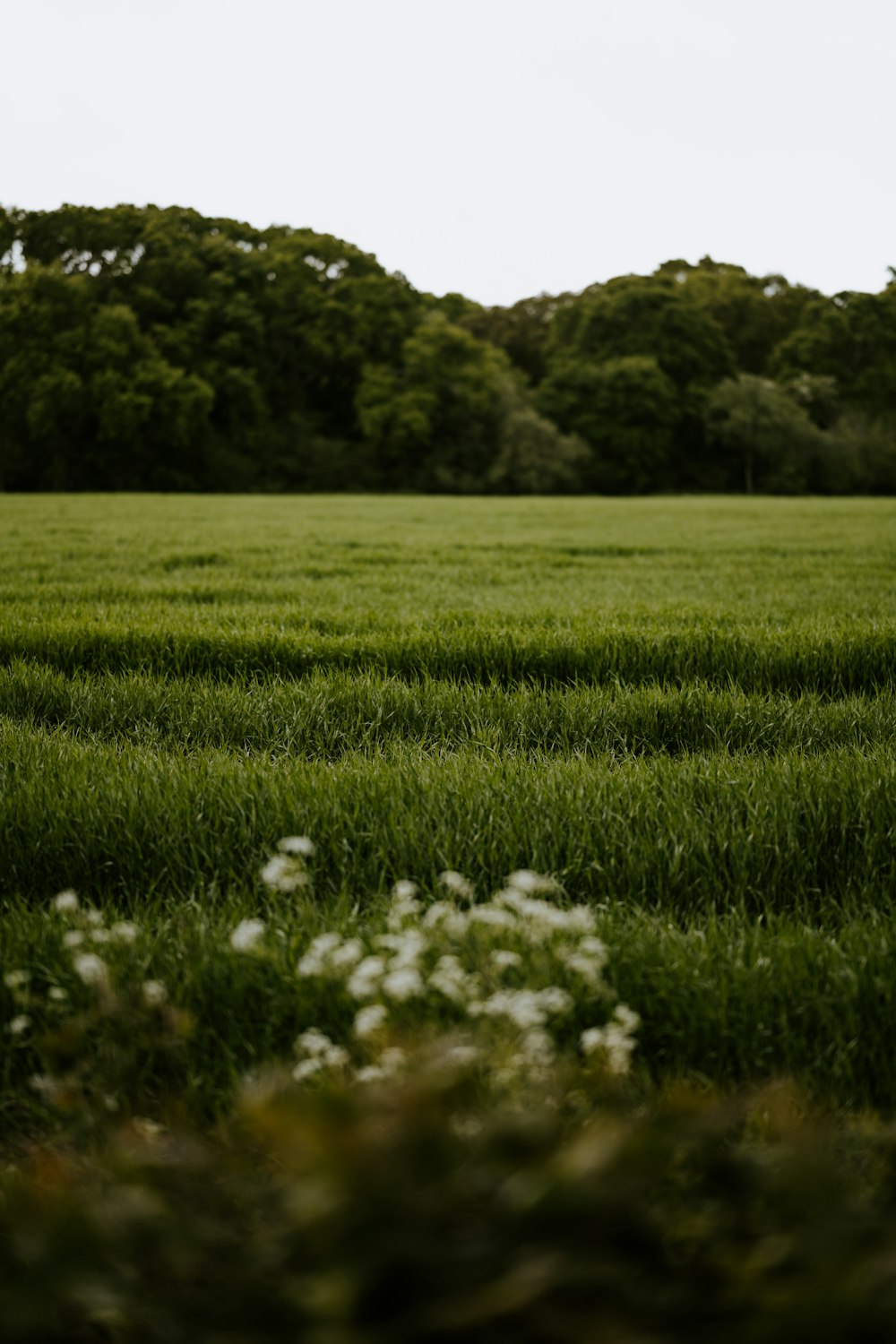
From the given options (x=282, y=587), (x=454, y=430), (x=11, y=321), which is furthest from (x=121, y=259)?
(x=282, y=587)

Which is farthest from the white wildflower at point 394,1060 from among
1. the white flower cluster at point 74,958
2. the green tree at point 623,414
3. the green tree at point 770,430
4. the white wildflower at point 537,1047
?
the green tree at point 770,430

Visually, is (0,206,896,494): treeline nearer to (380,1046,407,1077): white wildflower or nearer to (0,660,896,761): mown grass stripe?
(0,660,896,761): mown grass stripe

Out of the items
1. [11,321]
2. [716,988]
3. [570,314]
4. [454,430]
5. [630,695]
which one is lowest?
[716,988]

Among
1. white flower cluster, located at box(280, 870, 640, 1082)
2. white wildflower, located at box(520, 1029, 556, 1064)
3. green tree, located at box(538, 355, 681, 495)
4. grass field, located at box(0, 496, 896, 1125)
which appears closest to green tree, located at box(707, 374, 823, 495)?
green tree, located at box(538, 355, 681, 495)

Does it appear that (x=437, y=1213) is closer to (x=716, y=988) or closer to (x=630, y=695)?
(x=716, y=988)

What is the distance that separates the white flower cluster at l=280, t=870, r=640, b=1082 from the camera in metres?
1.48

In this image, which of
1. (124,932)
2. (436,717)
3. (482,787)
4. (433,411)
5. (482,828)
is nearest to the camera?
(124,932)

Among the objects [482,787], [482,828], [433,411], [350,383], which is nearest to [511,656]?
[482,787]

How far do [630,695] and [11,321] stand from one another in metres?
64.1

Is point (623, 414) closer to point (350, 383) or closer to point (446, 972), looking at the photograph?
point (350, 383)

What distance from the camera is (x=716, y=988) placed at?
207 centimetres

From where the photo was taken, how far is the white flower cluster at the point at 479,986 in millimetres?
1484

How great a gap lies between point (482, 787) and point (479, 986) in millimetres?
1381

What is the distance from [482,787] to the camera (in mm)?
3244
